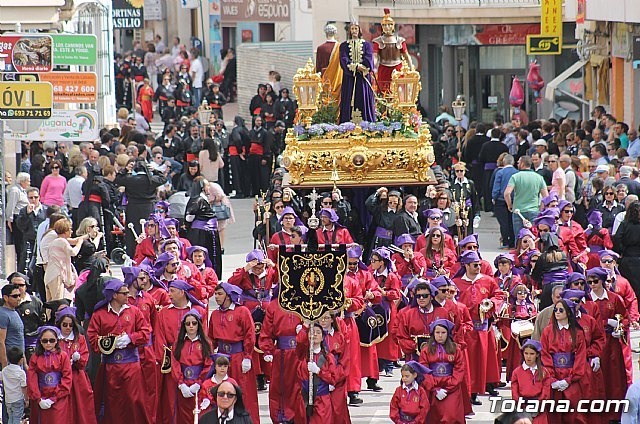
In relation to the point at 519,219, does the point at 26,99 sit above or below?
above

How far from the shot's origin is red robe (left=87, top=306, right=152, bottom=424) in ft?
52.3

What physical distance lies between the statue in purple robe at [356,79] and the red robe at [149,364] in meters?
8.30

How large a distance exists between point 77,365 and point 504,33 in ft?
78.7

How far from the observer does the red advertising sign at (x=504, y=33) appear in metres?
38.0

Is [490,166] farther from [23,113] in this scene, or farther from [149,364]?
[149,364]

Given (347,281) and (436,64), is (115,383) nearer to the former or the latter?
(347,281)

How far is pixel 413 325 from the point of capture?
15938 mm

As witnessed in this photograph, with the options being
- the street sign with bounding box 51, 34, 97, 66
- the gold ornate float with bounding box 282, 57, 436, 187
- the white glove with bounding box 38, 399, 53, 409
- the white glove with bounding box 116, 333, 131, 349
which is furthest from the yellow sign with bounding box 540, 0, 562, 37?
the white glove with bounding box 38, 399, 53, 409

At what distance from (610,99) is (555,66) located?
226 inches

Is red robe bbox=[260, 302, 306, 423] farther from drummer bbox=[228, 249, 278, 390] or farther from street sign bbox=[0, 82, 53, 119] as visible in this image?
street sign bbox=[0, 82, 53, 119]

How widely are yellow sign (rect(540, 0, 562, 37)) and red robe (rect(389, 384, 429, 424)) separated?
20.3 meters

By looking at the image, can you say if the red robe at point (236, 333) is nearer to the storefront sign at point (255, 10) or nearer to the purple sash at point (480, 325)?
the purple sash at point (480, 325)

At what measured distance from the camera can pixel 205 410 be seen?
563 inches

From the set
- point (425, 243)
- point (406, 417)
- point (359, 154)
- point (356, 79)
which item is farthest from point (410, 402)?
point (356, 79)
